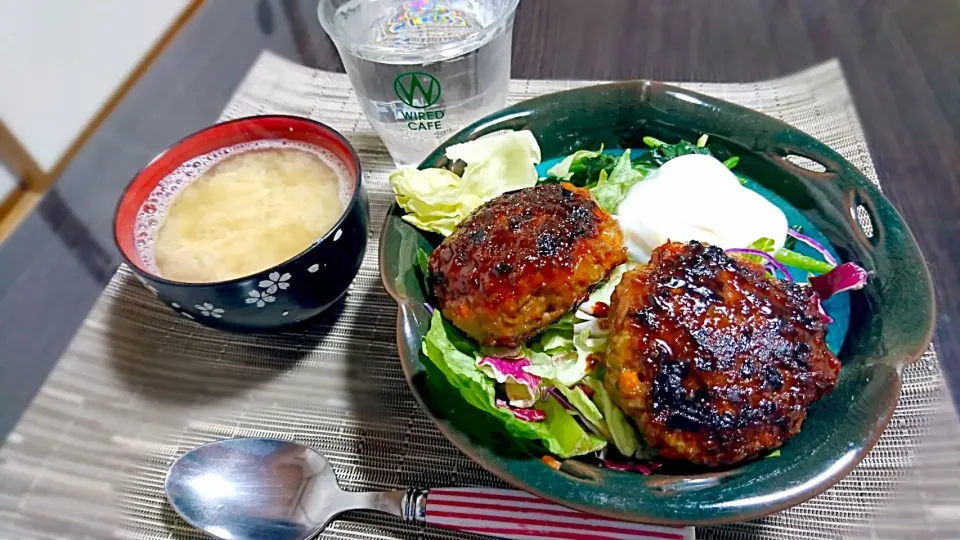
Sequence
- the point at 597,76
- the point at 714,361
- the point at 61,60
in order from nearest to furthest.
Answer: the point at 714,361 < the point at 597,76 < the point at 61,60

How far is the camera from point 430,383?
42.0 inches

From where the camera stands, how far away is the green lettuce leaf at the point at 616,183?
135cm

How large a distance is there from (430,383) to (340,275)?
1.10 ft

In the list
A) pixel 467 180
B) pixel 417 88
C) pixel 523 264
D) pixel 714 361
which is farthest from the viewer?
pixel 417 88

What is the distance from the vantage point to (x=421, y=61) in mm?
1454

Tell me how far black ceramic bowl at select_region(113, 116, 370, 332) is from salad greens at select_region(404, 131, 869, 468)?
140 millimetres

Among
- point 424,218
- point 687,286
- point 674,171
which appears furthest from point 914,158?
point 424,218

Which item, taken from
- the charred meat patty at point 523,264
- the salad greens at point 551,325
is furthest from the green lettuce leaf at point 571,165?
the charred meat patty at point 523,264

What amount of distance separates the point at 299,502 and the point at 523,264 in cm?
54

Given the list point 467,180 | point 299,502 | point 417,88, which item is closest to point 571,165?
point 467,180

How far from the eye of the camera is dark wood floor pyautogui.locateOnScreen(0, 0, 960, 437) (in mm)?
1593

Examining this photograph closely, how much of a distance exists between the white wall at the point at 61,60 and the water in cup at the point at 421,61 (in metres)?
1.44

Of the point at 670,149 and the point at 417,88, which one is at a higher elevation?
the point at 417,88

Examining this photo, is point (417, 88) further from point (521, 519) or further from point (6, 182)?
point (6, 182)
